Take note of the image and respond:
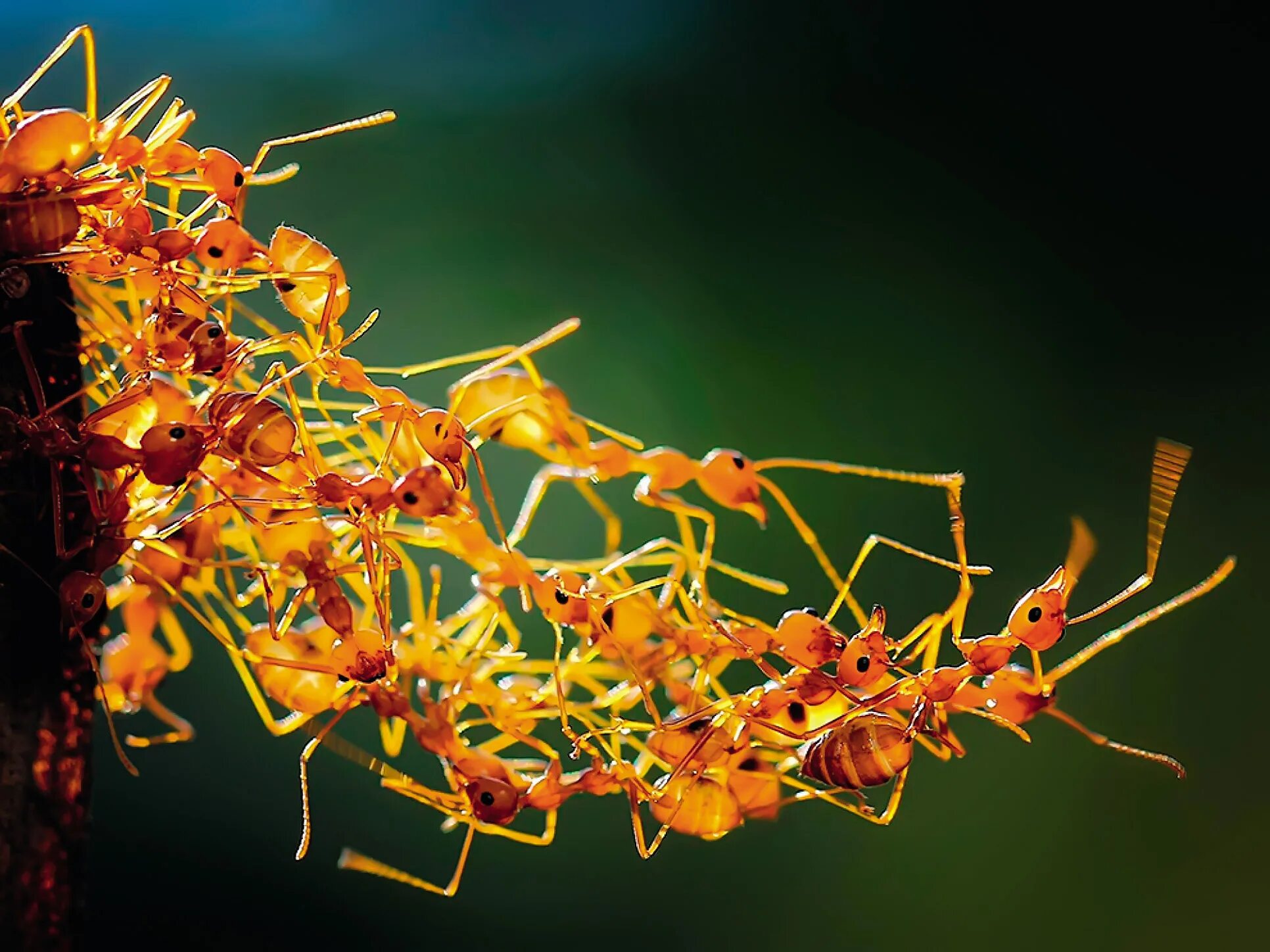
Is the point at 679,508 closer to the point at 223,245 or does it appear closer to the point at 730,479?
the point at 730,479

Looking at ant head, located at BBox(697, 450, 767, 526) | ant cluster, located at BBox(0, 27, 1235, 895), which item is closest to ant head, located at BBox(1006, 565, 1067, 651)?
ant cluster, located at BBox(0, 27, 1235, 895)

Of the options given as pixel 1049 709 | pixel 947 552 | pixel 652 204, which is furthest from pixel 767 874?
pixel 1049 709

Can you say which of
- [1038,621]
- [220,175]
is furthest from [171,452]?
[1038,621]

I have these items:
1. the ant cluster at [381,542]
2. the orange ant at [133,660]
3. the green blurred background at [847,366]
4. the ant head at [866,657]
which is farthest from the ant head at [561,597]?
the green blurred background at [847,366]

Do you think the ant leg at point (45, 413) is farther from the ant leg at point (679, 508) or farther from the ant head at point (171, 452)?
the ant leg at point (679, 508)

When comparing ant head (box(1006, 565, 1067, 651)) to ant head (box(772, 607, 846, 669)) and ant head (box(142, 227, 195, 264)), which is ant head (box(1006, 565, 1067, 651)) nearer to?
ant head (box(772, 607, 846, 669))

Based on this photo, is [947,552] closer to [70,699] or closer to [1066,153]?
[1066,153]
